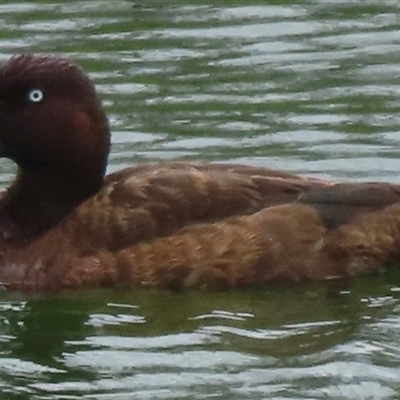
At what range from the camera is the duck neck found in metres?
10.7

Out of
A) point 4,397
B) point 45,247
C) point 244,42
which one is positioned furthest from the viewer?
point 244,42

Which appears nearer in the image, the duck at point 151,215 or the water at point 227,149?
the water at point 227,149

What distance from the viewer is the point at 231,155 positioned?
12.2 metres

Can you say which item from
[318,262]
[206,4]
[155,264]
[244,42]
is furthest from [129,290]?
[206,4]

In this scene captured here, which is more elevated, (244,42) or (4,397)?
(244,42)

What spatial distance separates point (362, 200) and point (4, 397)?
2485 mm

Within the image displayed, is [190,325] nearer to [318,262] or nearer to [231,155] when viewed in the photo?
[318,262]

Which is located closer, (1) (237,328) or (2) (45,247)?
(1) (237,328)

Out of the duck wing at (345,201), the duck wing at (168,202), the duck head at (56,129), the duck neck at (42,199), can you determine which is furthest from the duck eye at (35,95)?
the duck wing at (345,201)

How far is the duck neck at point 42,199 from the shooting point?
35.1 ft

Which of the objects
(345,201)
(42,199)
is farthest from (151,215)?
(345,201)

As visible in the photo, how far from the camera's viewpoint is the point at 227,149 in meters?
12.3

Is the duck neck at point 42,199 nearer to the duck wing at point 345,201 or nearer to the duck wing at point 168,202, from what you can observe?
the duck wing at point 168,202

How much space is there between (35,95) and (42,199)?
1.91 ft
